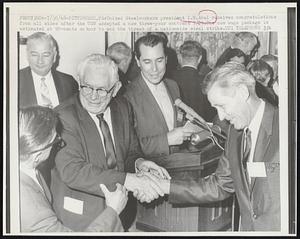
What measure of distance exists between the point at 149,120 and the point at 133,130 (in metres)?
0.07

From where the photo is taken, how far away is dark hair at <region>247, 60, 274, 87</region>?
79.4 inches

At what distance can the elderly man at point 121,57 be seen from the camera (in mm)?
1994

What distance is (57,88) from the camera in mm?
1983

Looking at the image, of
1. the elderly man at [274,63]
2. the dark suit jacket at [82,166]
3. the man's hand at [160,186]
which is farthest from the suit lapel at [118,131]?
the elderly man at [274,63]

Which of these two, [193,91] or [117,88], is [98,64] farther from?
[193,91]

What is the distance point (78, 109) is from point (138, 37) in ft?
1.17

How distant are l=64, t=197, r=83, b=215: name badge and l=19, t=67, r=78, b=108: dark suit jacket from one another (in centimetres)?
37

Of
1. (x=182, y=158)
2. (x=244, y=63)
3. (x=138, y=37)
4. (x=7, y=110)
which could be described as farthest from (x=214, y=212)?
(x=7, y=110)

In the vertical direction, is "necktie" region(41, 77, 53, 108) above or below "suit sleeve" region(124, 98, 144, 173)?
above

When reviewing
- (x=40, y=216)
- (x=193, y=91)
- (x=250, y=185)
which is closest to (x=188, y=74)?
(x=193, y=91)

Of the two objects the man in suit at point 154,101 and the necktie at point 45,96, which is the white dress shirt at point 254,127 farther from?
the necktie at point 45,96

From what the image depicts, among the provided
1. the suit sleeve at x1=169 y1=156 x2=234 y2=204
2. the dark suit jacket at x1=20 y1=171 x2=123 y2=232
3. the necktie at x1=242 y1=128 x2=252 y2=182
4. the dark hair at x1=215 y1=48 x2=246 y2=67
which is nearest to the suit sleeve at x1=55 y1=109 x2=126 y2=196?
the dark suit jacket at x1=20 y1=171 x2=123 y2=232

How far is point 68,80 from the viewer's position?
1985 mm

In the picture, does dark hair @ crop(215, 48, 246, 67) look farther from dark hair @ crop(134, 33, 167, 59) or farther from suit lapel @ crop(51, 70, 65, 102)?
suit lapel @ crop(51, 70, 65, 102)
